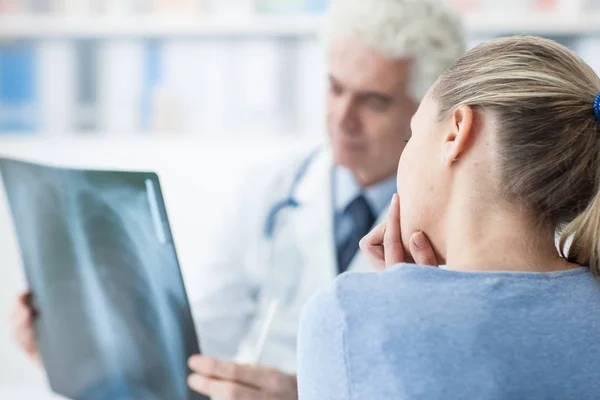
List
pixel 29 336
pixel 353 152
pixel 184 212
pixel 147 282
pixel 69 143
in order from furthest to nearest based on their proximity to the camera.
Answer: pixel 69 143
pixel 184 212
pixel 353 152
pixel 29 336
pixel 147 282

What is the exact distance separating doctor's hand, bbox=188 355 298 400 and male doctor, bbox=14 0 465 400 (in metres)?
0.29

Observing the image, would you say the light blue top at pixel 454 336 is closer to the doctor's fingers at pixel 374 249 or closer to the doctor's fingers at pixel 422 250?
the doctor's fingers at pixel 422 250

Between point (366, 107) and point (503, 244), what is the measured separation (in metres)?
0.78

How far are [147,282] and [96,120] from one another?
5.05ft

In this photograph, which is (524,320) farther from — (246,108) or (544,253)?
(246,108)

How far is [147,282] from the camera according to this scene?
0.92 m

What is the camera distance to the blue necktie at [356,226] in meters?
1.50

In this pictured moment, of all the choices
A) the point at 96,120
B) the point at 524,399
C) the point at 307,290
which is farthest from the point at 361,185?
the point at 96,120

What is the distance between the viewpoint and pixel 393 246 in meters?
0.81

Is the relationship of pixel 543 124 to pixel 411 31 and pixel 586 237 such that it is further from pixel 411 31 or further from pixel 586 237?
pixel 411 31

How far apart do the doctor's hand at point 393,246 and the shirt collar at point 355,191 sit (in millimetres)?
578

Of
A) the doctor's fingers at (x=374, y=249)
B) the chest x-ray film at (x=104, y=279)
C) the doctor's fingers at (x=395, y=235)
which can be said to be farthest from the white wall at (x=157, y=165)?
the doctor's fingers at (x=395, y=235)

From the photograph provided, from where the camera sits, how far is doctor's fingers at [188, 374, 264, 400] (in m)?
0.95

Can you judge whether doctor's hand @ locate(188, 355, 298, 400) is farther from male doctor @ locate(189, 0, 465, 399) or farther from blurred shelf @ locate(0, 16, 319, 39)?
blurred shelf @ locate(0, 16, 319, 39)
